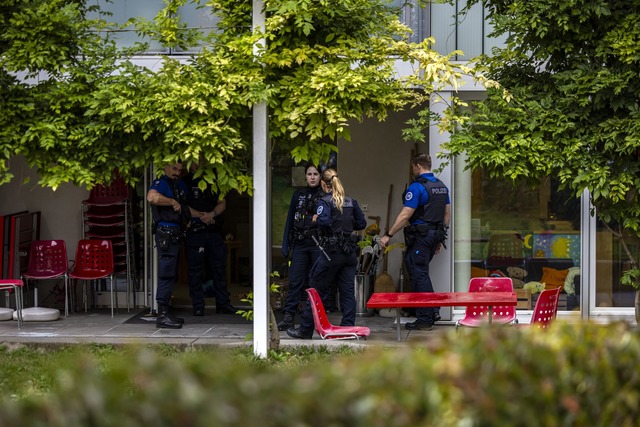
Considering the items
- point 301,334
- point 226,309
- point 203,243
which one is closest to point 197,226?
point 203,243

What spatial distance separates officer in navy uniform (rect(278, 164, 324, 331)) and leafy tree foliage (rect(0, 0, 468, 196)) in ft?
4.67

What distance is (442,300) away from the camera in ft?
32.2

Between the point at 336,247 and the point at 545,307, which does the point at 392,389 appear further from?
the point at 336,247

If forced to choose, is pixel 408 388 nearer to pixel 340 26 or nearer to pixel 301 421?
pixel 301 421

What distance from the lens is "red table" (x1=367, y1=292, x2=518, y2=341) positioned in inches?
376

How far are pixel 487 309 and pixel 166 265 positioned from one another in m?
3.57

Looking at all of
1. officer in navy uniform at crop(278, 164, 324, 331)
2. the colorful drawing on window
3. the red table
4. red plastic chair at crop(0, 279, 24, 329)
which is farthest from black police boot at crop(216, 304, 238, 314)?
the colorful drawing on window

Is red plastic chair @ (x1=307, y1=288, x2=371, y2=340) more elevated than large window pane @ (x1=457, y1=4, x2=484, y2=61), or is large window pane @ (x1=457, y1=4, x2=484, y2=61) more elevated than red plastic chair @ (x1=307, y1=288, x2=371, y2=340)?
large window pane @ (x1=457, y1=4, x2=484, y2=61)

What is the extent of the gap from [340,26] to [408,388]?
6.70 m

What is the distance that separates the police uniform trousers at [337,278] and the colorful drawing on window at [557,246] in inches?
105

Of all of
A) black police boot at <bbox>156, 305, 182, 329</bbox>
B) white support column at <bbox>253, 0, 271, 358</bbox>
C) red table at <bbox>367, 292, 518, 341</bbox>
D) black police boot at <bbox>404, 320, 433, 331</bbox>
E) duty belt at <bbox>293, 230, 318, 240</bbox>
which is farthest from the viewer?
black police boot at <bbox>156, 305, 182, 329</bbox>

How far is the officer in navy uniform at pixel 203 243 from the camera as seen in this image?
12.1m

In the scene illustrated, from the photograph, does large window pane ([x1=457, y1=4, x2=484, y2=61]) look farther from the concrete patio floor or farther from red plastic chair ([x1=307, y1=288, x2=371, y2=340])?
red plastic chair ([x1=307, y1=288, x2=371, y2=340])

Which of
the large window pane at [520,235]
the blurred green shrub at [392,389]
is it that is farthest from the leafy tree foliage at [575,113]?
the blurred green shrub at [392,389]
